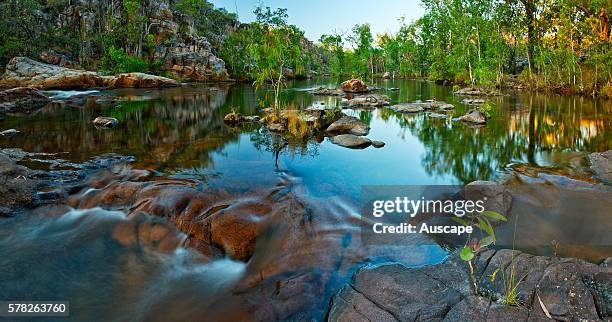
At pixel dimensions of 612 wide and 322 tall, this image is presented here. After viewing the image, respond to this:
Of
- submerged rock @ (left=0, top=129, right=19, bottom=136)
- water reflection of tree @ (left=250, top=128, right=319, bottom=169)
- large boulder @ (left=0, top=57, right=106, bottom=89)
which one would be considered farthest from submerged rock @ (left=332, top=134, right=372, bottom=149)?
large boulder @ (left=0, top=57, right=106, bottom=89)

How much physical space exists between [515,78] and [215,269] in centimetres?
5118

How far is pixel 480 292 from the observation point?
461 cm

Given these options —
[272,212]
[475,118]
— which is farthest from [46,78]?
[272,212]

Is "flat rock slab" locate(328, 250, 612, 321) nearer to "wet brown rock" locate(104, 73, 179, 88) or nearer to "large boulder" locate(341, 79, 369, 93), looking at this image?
"large boulder" locate(341, 79, 369, 93)

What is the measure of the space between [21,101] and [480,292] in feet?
109

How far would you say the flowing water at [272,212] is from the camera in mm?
5586

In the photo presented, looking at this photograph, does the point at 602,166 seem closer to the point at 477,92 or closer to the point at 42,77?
the point at 477,92

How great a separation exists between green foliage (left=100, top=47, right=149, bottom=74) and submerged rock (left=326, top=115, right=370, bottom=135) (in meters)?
46.3

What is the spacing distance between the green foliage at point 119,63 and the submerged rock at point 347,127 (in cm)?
4632

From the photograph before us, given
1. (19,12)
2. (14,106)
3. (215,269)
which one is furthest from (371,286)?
(19,12)

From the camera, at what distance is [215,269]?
6246 mm

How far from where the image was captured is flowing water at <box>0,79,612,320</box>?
5.59m

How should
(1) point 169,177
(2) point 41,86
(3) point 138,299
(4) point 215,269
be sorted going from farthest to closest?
(2) point 41,86 → (1) point 169,177 → (4) point 215,269 → (3) point 138,299

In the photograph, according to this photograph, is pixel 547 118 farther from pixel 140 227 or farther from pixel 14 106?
pixel 14 106
